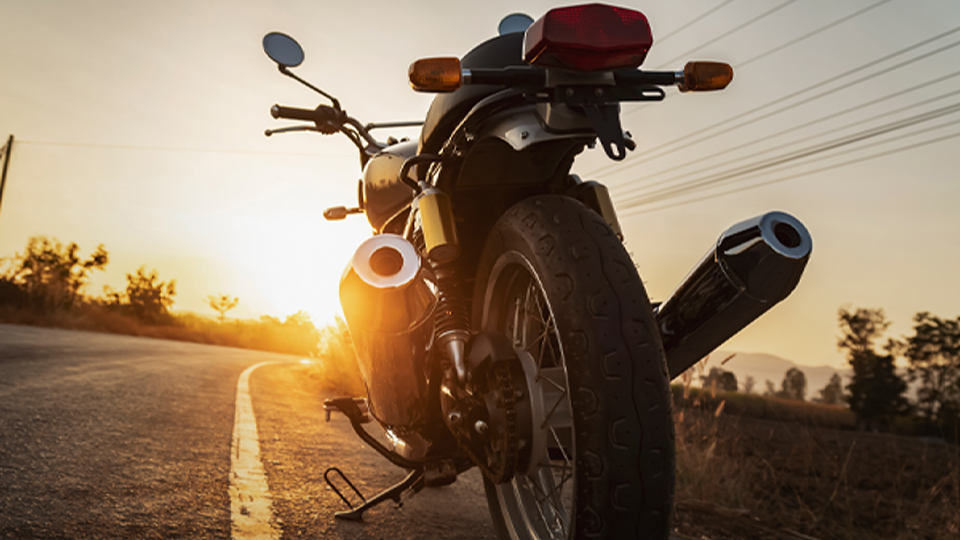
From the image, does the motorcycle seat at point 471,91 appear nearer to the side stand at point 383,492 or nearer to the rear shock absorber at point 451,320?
the rear shock absorber at point 451,320

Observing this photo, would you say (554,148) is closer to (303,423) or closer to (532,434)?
(532,434)

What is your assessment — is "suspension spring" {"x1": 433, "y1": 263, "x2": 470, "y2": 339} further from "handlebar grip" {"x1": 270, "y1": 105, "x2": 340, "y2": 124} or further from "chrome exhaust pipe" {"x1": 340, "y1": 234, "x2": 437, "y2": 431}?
"handlebar grip" {"x1": 270, "y1": 105, "x2": 340, "y2": 124}

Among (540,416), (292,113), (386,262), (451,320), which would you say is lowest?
(540,416)

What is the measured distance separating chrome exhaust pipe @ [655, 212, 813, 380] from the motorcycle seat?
0.85m

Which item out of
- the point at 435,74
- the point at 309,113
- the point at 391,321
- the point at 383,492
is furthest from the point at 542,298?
the point at 309,113

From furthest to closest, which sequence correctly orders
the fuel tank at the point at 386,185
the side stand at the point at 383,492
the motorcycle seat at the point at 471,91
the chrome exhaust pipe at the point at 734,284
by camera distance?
the fuel tank at the point at 386,185, the side stand at the point at 383,492, the motorcycle seat at the point at 471,91, the chrome exhaust pipe at the point at 734,284

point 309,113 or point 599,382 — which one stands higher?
point 309,113

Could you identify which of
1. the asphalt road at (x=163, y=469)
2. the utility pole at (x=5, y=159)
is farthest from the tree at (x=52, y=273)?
the asphalt road at (x=163, y=469)

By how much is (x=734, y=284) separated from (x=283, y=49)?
2824 millimetres

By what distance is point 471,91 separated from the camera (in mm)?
1843

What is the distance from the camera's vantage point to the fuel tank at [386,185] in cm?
250

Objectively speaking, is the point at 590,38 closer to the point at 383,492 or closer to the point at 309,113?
→ the point at 383,492

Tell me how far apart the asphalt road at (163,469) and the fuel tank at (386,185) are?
4.37 feet

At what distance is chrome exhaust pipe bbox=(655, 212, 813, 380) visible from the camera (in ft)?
4.62
